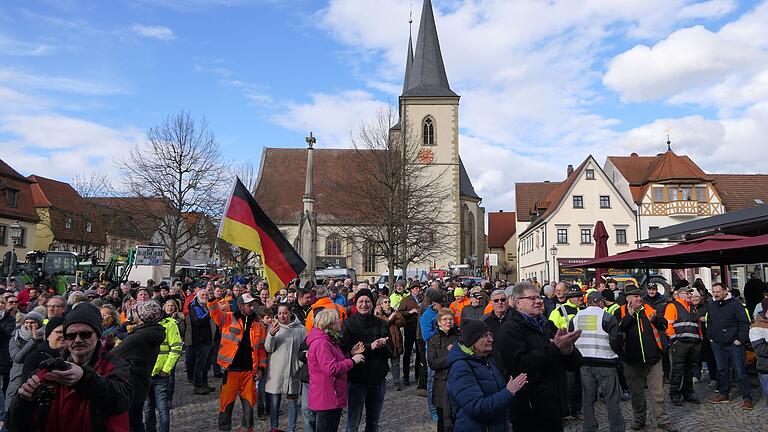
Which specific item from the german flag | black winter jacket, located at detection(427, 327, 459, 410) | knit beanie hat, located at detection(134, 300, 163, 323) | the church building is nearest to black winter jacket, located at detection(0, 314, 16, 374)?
the german flag

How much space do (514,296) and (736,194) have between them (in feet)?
148

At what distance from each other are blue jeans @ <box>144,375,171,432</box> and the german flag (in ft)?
8.51

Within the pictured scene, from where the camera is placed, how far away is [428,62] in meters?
49.5

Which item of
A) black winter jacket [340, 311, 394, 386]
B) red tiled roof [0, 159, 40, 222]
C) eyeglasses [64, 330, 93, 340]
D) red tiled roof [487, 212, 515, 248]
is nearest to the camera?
eyeglasses [64, 330, 93, 340]

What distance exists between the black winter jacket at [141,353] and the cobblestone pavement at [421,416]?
3.71 m

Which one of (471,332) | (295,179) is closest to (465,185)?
(295,179)

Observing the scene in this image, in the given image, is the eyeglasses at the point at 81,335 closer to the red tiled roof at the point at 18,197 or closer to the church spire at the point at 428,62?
the red tiled roof at the point at 18,197

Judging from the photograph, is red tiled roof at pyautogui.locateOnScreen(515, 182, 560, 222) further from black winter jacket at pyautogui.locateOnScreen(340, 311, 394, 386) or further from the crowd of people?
black winter jacket at pyautogui.locateOnScreen(340, 311, 394, 386)

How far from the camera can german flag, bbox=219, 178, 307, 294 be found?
8641 mm

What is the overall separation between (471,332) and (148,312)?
2.58 metres

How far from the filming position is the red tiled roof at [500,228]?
63.4 m

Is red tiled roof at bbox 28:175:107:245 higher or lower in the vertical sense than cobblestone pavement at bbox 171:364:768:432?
higher

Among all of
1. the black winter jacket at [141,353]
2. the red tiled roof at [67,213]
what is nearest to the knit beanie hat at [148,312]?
the black winter jacket at [141,353]

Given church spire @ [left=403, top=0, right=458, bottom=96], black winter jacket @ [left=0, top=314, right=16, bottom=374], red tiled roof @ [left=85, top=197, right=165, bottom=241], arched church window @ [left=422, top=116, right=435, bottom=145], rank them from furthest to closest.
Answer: church spire @ [left=403, top=0, right=458, bottom=96]
arched church window @ [left=422, top=116, right=435, bottom=145]
red tiled roof @ [left=85, top=197, right=165, bottom=241]
black winter jacket @ [left=0, top=314, right=16, bottom=374]
